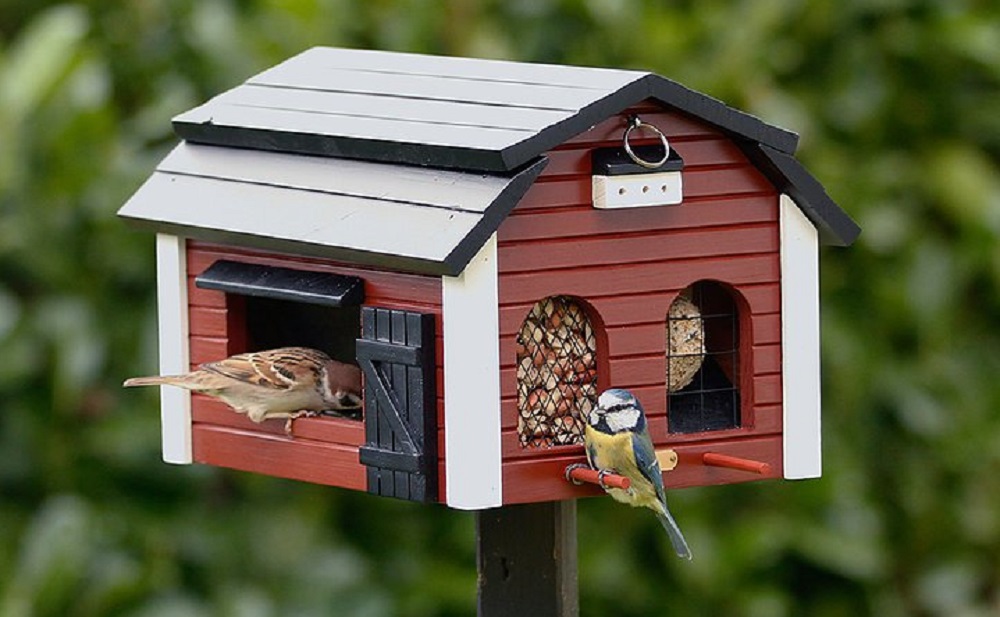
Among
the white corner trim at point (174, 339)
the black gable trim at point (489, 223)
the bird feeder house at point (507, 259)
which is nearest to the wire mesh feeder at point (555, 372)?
the bird feeder house at point (507, 259)

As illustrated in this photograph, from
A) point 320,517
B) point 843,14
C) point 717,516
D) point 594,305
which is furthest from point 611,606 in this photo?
point 594,305

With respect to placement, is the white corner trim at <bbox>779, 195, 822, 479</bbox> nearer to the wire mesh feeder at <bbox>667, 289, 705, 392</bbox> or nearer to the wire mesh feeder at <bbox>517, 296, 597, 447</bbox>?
the wire mesh feeder at <bbox>667, 289, 705, 392</bbox>

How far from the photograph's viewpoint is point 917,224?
6.54m

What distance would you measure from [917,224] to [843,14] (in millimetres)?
628

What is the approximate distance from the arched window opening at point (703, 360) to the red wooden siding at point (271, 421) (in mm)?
A: 524

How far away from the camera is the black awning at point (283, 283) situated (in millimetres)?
3902

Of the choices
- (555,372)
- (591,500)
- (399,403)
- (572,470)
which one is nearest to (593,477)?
(572,470)

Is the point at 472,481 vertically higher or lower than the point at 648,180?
lower

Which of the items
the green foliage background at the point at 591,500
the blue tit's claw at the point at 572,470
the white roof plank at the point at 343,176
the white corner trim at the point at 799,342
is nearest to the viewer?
the white roof plank at the point at 343,176

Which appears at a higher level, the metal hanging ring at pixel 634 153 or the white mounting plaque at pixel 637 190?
the metal hanging ring at pixel 634 153

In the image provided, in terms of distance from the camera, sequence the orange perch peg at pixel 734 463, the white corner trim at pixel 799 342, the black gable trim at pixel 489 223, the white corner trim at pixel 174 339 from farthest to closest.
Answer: the white corner trim at pixel 174 339 < the white corner trim at pixel 799 342 < the orange perch peg at pixel 734 463 < the black gable trim at pixel 489 223

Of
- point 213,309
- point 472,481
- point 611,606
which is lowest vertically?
point 611,606

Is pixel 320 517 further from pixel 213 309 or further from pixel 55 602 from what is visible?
pixel 213 309

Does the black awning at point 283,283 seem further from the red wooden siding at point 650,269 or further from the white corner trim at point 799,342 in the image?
the white corner trim at point 799,342
